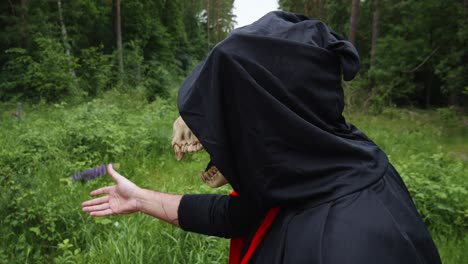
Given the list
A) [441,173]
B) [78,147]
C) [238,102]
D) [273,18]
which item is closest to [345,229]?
[238,102]

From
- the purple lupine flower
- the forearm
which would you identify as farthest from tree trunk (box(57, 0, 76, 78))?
the forearm

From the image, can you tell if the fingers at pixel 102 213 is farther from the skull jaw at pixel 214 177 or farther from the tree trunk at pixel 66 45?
the tree trunk at pixel 66 45

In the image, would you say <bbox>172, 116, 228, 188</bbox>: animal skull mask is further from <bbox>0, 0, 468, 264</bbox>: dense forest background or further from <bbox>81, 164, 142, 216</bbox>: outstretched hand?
<bbox>0, 0, 468, 264</bbox>: dense forest background

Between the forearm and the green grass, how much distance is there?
4.15ft

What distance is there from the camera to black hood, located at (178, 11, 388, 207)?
0.91m

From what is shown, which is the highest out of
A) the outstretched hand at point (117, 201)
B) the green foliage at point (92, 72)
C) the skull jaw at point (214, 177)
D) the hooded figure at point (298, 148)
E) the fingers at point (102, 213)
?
the hooded figure at point (298, 148)

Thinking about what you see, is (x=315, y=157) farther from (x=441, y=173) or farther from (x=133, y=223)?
(x=441, y=173)

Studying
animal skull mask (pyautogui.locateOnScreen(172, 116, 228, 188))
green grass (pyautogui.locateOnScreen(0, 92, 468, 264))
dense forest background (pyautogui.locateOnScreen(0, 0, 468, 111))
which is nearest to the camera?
animal skull mask (pyautogui.locateOnScreen(172, 116, 228, 188))

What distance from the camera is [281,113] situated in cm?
90

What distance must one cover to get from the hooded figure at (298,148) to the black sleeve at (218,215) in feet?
0.76

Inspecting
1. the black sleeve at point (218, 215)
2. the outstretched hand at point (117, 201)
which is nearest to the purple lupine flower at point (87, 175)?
the outstretched hand at point (117, 201)

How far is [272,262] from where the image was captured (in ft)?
3.07

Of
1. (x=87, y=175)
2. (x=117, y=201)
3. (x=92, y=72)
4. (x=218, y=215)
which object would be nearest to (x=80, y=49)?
(x=92, y=72)

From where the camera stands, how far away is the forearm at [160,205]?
1.45m
